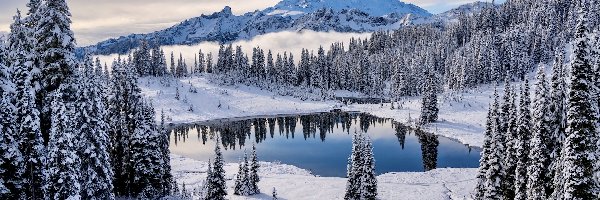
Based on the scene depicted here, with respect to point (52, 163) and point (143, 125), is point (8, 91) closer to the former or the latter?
point (52, 163)

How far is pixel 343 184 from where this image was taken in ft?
181

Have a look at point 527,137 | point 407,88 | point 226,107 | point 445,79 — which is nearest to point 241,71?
point 226,107

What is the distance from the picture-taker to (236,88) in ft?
507

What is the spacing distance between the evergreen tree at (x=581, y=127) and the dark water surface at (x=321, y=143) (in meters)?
40.3

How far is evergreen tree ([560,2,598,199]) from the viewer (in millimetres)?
19812

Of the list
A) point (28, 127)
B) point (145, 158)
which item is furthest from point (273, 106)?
point (28, 127)

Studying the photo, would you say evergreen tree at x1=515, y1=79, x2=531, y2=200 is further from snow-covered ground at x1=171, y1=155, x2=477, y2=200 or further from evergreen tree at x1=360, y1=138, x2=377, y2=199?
snow-covered ground at x1=171, y1=155, x2=477, y2=200

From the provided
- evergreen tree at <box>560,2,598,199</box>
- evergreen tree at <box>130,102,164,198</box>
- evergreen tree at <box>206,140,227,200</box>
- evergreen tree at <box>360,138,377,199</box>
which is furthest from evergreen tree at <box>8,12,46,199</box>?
evergreen tree at <box>360,138,377,199</box>

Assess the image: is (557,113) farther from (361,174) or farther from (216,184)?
(216,184)

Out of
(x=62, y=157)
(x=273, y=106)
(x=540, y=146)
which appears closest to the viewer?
(x=62, y=157)

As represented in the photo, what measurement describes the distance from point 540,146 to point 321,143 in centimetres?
7175

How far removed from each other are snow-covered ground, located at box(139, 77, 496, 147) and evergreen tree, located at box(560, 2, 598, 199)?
68520 mm

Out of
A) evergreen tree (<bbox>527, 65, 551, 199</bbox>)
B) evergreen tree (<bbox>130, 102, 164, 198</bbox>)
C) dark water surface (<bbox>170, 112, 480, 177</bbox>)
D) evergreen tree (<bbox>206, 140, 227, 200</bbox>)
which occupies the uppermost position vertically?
evergreen tree (<bbox>527, 65, 551, 199</bbox>)

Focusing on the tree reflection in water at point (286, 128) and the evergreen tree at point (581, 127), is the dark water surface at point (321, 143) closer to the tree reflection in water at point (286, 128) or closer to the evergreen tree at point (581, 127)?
the tree reflection in water at point (286, 128)
